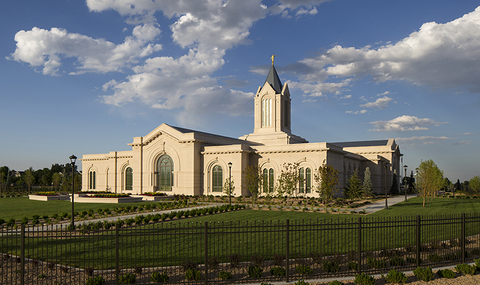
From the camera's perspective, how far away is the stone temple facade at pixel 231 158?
41.1 metres

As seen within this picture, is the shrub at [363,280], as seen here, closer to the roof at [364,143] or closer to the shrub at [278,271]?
the shrub at [278,271]

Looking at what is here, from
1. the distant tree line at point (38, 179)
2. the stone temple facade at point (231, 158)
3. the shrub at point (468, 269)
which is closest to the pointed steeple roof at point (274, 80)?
the stone temple facade at point (231, 158)

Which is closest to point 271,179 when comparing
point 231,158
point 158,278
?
point 231,158

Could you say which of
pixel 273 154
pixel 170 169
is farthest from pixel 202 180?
pixel 273 154

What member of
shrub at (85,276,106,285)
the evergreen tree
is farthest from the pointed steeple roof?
shrub at (85,276,106,285)

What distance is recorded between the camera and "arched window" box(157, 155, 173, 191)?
46.1m

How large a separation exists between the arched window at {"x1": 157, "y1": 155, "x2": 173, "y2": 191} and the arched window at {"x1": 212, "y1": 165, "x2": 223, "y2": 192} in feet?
20.4

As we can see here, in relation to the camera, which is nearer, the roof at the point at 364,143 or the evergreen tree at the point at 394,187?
the evergreen tree at the point at 394,187

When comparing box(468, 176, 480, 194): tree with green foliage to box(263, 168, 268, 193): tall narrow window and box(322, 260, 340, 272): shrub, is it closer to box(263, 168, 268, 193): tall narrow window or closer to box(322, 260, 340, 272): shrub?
box(263, 168, 268, 193): tall narrow window

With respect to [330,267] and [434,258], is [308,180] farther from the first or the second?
[330,267]

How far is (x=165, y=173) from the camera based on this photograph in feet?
152

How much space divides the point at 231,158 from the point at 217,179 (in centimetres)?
355

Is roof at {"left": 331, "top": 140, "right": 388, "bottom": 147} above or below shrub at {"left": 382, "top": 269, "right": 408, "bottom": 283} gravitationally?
above

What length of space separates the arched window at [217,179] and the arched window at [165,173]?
20.4 feet
